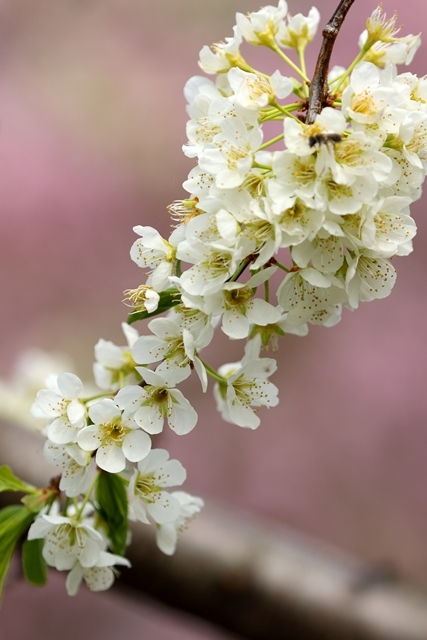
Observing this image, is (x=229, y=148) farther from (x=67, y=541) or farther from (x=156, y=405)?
(x=67, y=541)

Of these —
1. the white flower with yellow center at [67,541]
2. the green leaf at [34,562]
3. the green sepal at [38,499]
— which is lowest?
the green leaf at [34,562]

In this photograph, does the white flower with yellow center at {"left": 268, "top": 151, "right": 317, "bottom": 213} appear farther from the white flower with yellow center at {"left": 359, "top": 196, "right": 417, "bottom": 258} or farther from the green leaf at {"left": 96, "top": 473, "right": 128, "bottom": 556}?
the green leaf at {"left": 96, "top": 473, "right": 128, "bottom": 556}

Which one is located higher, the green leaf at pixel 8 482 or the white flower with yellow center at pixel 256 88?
the white flower with yellow center at pixel 256 88

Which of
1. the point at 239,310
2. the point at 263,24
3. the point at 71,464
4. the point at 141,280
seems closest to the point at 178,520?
the point at 71,464

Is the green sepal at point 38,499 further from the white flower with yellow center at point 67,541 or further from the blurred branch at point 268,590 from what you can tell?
the blurred branch at point 268,590

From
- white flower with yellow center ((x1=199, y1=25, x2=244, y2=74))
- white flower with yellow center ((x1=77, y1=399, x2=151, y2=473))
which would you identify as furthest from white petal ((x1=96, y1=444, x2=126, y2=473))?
white flower with yellow center ((x1=199, y1=25, x2=244, y2=74))

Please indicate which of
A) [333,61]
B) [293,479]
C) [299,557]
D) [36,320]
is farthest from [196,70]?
[299,557]

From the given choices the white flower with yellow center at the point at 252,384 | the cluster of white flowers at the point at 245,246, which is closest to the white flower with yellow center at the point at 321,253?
the cluster of white flowers at the point at 245,246
